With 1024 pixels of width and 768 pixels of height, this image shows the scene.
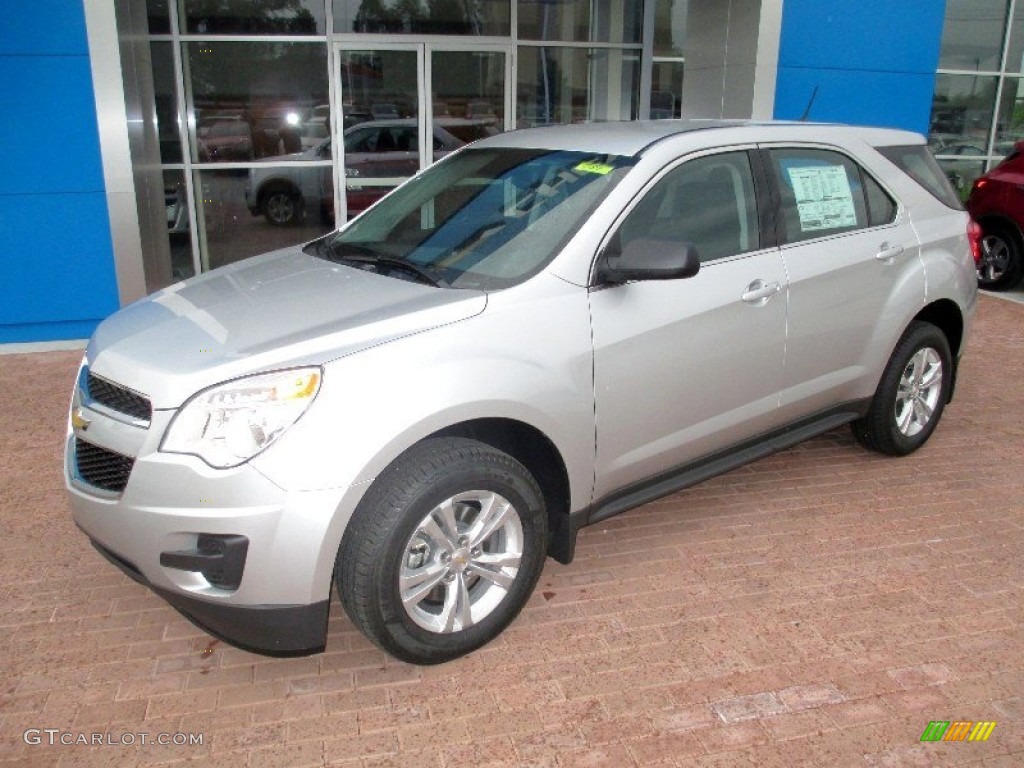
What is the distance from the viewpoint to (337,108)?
9.96 metres

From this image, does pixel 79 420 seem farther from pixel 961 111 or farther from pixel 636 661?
pixel 961 111

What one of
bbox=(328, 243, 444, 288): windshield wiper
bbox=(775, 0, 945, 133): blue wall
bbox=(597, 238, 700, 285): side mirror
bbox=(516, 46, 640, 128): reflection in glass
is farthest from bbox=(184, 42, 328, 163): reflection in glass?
bbox=(597, 238, 700, 285): side mirror

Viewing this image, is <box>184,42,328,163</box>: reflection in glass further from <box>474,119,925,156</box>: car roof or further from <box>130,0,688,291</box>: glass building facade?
<box>474,119,925,156</box>: car roof

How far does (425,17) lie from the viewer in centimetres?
1016

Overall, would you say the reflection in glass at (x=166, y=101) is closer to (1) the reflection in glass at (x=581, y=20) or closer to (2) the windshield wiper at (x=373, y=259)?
(1) the reflection in glass at (x=581, y=20)

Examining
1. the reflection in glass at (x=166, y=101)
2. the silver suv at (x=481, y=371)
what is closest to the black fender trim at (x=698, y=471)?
the silver suv at (x=481, y=371)

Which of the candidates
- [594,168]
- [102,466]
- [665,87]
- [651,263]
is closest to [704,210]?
[594,168]

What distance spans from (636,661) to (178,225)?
8.38m

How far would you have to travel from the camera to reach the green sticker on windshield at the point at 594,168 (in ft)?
11.9

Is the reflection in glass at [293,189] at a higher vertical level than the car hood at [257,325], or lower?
lower

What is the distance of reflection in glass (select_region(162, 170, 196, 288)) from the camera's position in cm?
982

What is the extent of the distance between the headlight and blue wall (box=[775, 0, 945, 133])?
776 cm

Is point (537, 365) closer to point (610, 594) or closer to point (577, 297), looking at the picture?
point (577, 297)

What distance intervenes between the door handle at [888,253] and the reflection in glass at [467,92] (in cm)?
638
